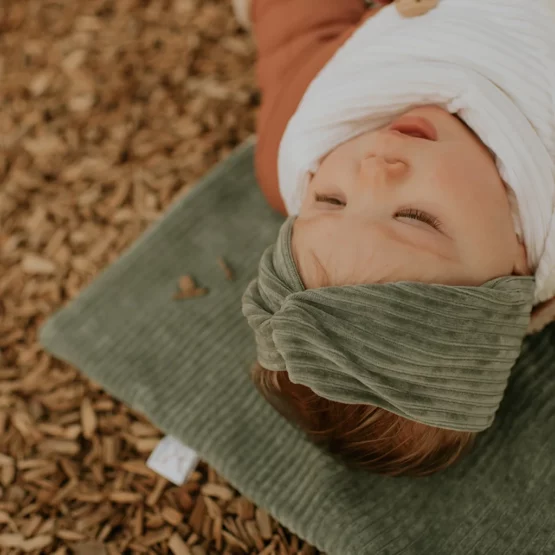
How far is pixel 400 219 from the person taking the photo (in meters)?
0.83

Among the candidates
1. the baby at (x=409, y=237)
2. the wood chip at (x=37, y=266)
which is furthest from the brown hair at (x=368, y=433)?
the wood chip at (x=37, y=266)

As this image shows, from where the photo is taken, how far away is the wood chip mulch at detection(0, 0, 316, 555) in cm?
108

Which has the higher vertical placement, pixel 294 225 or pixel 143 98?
pixel 294 225

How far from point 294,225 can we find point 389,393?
11.1 inches

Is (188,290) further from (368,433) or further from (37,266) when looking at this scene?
(368,433)

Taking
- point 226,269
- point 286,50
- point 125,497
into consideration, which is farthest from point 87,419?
point 286,50

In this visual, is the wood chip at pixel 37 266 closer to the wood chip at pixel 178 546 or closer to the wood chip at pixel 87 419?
the wood chip at pixel 87 419

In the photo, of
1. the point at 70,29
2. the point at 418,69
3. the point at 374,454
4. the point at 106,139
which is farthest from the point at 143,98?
the point at 374,454

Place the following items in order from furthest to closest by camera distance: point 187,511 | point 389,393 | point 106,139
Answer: point 106,139
point 187,511
point 389,393

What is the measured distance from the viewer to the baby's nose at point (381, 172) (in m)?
0.83

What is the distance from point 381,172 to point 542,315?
1.32 ft

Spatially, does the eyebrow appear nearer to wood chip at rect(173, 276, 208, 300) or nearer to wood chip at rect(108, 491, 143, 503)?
wood chip at rect(173, 276, 208, 300)

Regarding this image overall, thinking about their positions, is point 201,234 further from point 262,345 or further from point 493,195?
point 493,195

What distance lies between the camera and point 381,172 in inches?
32.4
